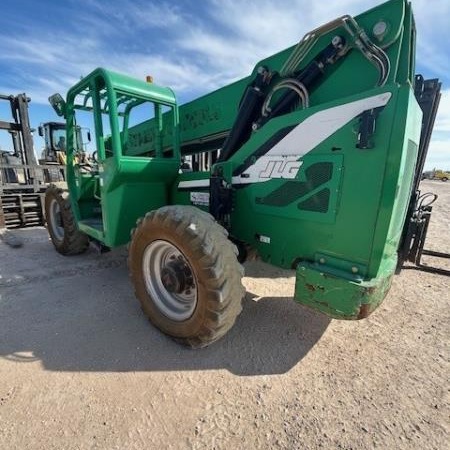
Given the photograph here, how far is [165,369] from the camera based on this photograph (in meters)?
2.45

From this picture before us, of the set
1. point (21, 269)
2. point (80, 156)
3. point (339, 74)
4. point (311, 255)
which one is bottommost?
point (21, 269)

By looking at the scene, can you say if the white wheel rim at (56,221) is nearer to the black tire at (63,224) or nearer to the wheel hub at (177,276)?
the black tire at (63,224)

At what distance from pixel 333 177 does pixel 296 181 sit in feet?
1.07

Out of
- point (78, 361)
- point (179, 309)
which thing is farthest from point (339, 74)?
point (78, 361)

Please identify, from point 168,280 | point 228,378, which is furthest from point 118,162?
point 228,378

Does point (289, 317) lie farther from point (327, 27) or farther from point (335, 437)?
point (327, 27)

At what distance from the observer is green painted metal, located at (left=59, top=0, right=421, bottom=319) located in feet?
6.79

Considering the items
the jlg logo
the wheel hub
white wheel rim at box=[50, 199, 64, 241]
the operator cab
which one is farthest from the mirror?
the jlg logo

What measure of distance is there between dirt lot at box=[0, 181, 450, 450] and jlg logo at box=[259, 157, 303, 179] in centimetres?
155

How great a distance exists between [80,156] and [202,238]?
3239mm

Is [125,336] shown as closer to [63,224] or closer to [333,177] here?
[333,177]

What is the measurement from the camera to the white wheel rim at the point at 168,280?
2777 millimetres

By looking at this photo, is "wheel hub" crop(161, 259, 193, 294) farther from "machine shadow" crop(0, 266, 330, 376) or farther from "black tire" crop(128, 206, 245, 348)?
"machine shadow" crop(0, 266, 330, 376)

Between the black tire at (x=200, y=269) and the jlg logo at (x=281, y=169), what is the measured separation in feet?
2.20
